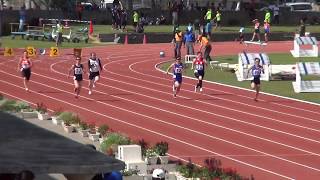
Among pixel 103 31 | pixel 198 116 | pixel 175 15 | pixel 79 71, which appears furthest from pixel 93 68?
pixel 175 15

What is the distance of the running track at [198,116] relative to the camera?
17.1m

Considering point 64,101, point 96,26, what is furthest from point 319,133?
A: point 96,26

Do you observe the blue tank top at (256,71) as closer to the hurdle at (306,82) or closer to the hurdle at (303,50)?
the hurdle at (306,82)

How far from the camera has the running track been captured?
56.2ft

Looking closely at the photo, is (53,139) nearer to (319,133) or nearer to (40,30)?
(319,133)

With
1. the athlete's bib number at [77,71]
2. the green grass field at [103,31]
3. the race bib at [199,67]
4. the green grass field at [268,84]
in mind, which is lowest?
the green grass field at [103,31]

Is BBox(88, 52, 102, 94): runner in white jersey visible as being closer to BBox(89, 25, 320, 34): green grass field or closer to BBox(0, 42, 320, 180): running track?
BBox(0, 42, 320, 180): running track

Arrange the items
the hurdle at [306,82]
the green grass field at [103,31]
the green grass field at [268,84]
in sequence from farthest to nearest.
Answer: the green grass field at [103,31] → the hurdle at [306,82] → the green grass field at [268,84]

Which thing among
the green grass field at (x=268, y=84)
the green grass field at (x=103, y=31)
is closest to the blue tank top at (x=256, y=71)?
the green grass field at (x=268, y=84)

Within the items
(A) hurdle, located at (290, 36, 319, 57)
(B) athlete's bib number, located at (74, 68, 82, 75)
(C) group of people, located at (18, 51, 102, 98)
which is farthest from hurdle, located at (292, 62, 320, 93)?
(A) hurdle, located at (290, 36, 319, 57)

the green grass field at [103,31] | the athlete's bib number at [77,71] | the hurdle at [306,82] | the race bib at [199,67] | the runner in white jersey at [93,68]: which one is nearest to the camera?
the athlete's bib number at [77,71]

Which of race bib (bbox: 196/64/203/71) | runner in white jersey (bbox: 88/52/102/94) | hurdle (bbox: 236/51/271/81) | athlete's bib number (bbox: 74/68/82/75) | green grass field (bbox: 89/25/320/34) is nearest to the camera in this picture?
athlete's bib number (bbox: 74/68/82/75)

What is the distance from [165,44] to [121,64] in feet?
40.7

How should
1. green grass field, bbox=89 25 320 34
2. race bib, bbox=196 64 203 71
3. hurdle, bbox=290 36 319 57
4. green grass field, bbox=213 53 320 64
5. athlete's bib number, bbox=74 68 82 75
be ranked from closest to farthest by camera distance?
athlete's bib number, bbox=74 68 82 75 → race bib, bbox=196 64 203 71 → green grass field, bbox=213 53 320 64 → hurdle, bbox=290 36 319 57 → green grass field, bbox=89 25 320 34
